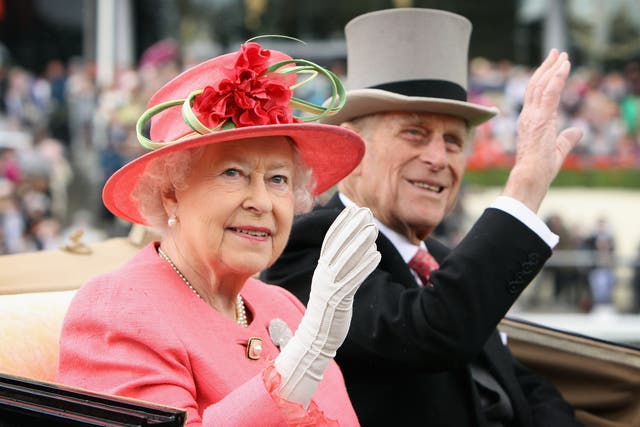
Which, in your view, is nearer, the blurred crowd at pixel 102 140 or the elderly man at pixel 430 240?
the elderly man at pixel 430 240

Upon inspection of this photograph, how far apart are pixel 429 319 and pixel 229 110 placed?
2.37 ft

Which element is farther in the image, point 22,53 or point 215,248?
point 22,53

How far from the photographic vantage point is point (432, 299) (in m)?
2.43

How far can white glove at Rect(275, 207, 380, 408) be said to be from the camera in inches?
69.8

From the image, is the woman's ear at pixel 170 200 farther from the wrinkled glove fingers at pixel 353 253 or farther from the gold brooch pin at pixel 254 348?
the wrinkled glove fingers at pixel 353 253

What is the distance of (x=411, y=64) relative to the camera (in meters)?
2.98

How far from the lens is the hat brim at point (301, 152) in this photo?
2.02 meters

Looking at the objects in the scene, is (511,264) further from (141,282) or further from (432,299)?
(141,282)

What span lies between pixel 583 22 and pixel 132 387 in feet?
83.4

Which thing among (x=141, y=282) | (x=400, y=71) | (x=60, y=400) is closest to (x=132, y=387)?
(x=60, y=400)

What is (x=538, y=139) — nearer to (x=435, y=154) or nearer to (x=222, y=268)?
(x=435, y=154)

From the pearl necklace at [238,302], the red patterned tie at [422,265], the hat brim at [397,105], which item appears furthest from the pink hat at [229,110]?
the red patterned tie at [422,265]

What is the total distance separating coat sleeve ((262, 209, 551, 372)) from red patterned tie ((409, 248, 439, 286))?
0.35 meters

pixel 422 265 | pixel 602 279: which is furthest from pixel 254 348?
pixel 602 279
